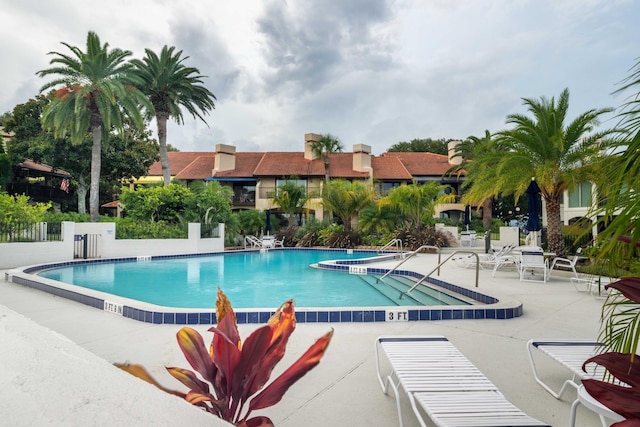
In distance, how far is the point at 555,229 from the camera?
1213 centimetres

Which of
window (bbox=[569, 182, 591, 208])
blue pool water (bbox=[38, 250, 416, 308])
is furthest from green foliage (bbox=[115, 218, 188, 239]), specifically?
window (bbox=[569, 182, 591, 208])

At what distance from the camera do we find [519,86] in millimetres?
12867

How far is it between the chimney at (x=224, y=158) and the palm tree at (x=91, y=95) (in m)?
11.6

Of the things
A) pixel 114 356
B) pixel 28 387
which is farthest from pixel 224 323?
pixel 114 356

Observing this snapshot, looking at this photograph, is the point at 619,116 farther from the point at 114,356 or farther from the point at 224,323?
the point at 114,356

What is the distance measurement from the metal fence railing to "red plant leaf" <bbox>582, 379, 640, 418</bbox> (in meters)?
16.4

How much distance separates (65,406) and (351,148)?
35.5m

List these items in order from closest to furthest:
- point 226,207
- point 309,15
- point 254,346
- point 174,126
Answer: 1. point 254,346
2. point 309,15
3. point 226,207
4. point 174,126

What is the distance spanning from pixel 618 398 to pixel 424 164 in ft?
123

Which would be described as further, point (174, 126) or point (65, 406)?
point (174, 126)

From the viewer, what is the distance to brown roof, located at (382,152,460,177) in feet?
119

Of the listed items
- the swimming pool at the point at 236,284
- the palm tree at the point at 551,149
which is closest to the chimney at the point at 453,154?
the palm tree at the point at 551,149

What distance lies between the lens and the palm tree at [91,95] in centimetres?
2122

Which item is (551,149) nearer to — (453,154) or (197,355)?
(197,355)
